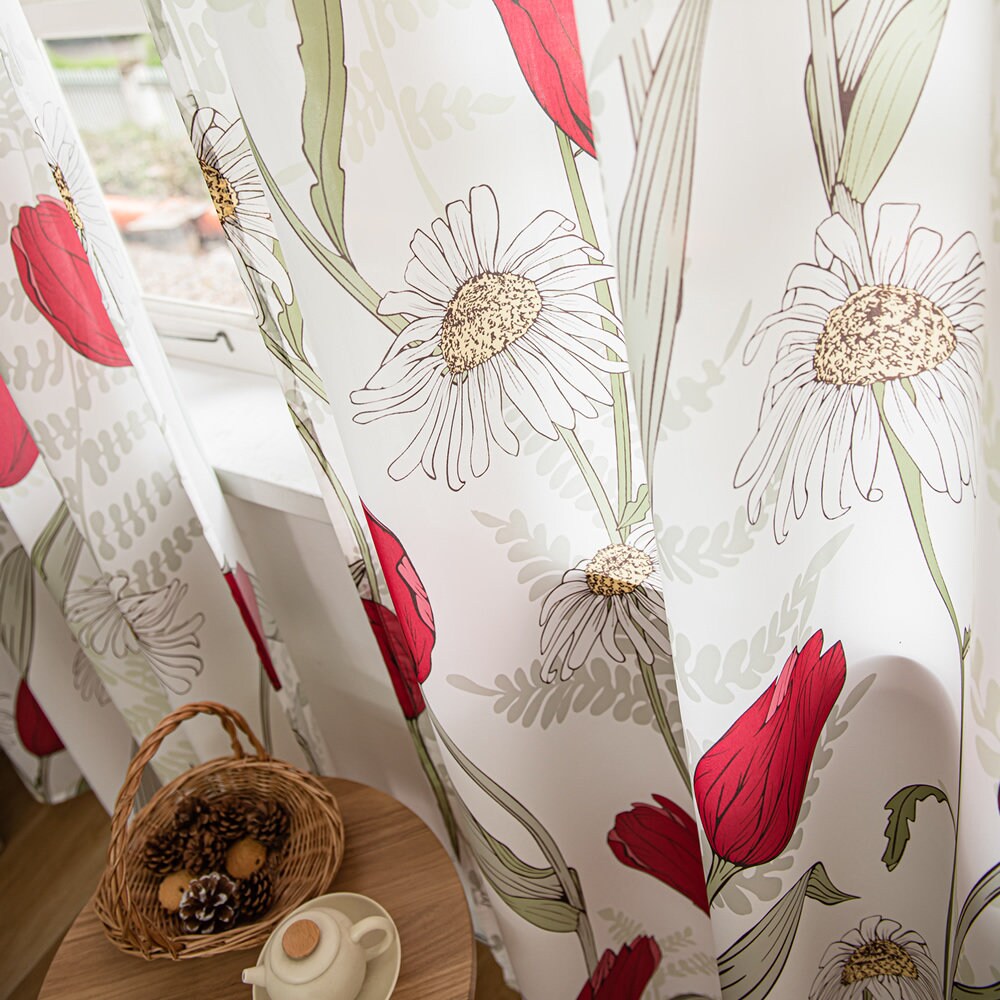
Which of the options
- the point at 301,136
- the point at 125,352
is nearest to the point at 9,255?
the point at 125,352

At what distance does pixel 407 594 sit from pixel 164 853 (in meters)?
0.47

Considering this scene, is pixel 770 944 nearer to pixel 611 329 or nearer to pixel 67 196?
pixel 611 329

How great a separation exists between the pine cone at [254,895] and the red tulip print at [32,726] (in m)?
0.89

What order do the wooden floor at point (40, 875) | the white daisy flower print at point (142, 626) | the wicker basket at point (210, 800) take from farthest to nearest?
the wooden floor at point (40, 875) < the white daisy flower print at point (142, 626) < the wicker basket at point (210, 800)

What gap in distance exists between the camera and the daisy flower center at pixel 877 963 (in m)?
0.84

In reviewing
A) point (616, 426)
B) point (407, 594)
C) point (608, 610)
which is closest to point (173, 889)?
point (407, 594)

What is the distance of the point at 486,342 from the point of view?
68 centimetres

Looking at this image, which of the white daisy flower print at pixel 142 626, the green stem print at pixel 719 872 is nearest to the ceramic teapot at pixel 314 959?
the green stem print at pixel 719 872

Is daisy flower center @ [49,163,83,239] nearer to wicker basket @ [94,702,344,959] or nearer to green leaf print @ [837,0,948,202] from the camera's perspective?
wicker basket @ [94,702,344,959]

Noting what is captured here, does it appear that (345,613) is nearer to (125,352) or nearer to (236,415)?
(236,415)

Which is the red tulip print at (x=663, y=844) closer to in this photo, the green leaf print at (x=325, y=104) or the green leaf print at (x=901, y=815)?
the green leaf print at (x=901, y=815)

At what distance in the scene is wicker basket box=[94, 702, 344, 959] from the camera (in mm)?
A: 911

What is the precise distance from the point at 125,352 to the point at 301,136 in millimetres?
446

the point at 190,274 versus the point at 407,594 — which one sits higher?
the point at 190,274
